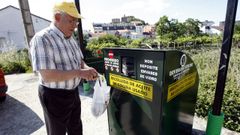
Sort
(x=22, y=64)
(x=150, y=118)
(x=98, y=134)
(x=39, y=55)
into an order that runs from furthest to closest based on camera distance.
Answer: (x=22, y=64) < (x=98, y=134) < (x=150, y=118) < (x=39, y=55)

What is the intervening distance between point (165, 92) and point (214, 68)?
3.50 meters

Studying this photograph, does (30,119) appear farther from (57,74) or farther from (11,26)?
(11,26)

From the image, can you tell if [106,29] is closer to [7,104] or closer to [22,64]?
[22,64]

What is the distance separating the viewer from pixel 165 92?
5.23 ft

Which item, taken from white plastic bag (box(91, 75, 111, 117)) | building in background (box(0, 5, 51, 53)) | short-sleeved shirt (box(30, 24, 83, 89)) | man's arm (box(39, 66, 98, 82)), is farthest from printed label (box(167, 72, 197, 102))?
building in background (box(0, 5, 51, 53))

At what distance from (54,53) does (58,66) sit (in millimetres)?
125

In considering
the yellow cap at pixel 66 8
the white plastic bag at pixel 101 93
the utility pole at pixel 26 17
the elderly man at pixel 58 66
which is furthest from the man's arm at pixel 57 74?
the utility pole at pixel 26 17

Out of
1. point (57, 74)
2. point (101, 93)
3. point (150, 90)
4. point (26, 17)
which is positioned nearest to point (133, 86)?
point (150, 90)

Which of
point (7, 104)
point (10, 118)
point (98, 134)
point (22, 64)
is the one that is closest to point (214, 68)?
point (98, 134)

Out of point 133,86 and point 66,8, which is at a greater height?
point 66,8

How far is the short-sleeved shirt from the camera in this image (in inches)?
61.1

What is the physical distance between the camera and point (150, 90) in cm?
166

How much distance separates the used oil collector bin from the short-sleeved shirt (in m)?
0.41

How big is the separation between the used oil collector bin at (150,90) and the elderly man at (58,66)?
310 mm
